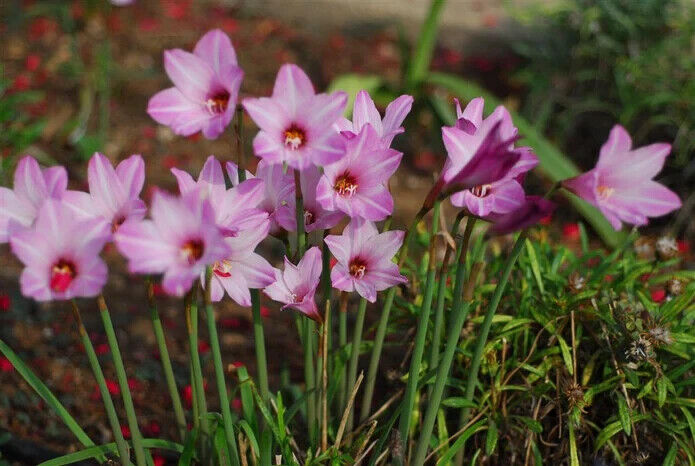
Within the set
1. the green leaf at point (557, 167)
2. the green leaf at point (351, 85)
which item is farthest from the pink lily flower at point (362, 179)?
the green leaf at point (351, 85)

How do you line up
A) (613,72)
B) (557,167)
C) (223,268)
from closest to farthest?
(223,268), (557,167), (613,72)

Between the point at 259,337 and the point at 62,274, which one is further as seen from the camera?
the point at 259,337

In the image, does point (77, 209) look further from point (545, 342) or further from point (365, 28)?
point (365, 28)

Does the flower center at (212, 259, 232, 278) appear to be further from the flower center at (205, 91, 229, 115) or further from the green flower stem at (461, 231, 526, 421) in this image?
the green flower stem at (461, 231, 526, 421)

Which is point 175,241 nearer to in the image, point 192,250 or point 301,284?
point 192,250

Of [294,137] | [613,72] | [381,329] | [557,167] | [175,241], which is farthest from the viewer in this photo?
[613,72]

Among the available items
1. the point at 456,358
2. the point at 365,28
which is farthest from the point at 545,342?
the point at 365,28

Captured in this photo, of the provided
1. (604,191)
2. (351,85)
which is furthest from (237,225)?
(351,85)
